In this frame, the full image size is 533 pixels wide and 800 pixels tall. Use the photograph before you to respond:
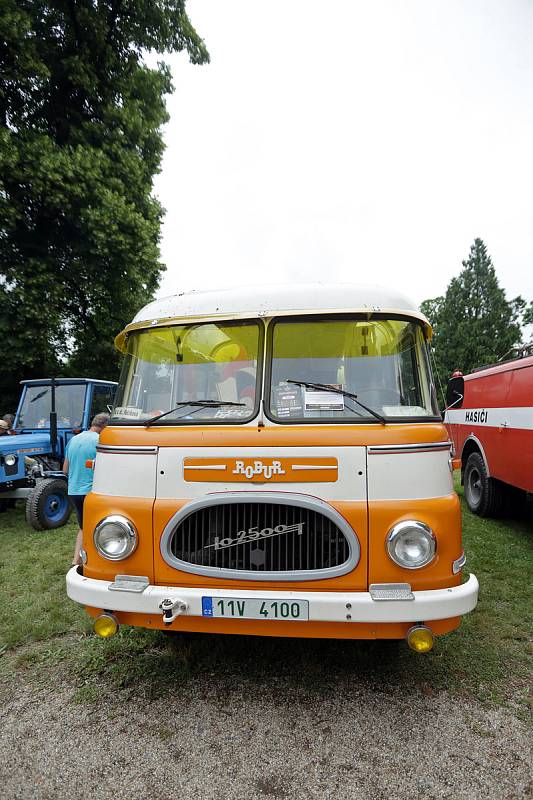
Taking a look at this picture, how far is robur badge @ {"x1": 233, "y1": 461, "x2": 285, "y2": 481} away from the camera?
2.76 meters

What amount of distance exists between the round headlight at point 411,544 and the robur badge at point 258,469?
0.72 meters

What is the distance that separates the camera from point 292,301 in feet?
10.2

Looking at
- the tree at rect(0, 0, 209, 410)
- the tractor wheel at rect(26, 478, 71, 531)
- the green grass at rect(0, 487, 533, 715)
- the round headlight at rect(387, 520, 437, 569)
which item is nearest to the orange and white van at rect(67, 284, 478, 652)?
the round headlight at rect(387, 520, 437, 569)

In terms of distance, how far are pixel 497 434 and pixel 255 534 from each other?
16.9 ft

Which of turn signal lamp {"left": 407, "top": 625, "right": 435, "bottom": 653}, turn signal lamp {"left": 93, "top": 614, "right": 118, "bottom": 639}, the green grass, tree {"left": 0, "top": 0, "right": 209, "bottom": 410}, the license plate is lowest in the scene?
the green grass

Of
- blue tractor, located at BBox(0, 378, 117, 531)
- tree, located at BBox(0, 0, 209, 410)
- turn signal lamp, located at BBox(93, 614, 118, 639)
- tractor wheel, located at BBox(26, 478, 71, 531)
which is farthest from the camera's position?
tree, located at BBox(0, 0, 209, 410)

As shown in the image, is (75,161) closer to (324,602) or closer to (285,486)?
(285,486)

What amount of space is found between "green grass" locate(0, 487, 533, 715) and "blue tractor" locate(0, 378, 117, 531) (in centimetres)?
303

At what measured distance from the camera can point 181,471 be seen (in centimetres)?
288

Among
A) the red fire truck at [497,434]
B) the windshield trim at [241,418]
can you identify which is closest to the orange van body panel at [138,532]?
the windshield trim at [241,418]

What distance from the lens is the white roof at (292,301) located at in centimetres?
308

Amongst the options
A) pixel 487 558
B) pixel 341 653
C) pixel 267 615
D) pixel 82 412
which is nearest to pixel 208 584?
pixel 267 615

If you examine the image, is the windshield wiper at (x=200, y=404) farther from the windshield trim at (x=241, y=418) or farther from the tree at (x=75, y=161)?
the tree at (x=75, y=161)

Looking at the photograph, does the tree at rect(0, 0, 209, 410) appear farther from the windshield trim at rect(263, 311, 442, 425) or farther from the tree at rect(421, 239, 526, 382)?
the tree at rect(421, 239, 526, 382)
